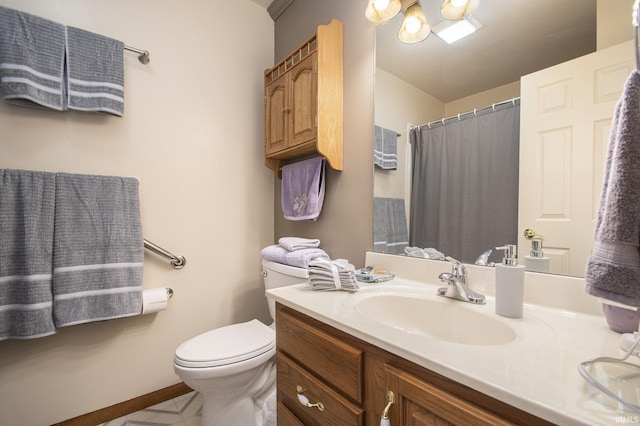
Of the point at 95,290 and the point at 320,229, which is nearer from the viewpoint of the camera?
the point at 95,290

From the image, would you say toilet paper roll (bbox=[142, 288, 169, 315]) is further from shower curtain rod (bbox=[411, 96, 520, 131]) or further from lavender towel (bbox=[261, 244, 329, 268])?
shower curtain rod (bbox=[411, 96, 520, 131])

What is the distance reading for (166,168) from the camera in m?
1.53

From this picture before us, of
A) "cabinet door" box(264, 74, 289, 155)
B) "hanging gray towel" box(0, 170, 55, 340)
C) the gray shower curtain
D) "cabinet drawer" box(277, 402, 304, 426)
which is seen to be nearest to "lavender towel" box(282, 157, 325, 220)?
"cabinet door" box(264, 74, 289, 155)

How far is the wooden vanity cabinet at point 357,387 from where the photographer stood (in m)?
0.44

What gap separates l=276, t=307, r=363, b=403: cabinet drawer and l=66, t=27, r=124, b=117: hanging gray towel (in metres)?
1.29

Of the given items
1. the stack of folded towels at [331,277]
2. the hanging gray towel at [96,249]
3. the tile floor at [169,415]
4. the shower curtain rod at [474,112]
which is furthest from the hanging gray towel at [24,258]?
the shower curtain rod at [474,112]

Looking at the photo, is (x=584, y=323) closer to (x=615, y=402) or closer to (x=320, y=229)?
(x=615, y=402)

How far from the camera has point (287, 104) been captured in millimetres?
1527

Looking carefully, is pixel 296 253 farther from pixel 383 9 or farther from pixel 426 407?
pixel 383 9

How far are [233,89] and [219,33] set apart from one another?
340 millimetres

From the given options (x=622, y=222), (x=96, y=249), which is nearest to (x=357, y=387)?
(x=622, y=222)

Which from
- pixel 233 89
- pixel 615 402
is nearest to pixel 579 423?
pixel 615 402

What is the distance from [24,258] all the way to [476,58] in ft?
6.45

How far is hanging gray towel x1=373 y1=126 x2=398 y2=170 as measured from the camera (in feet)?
3.95
